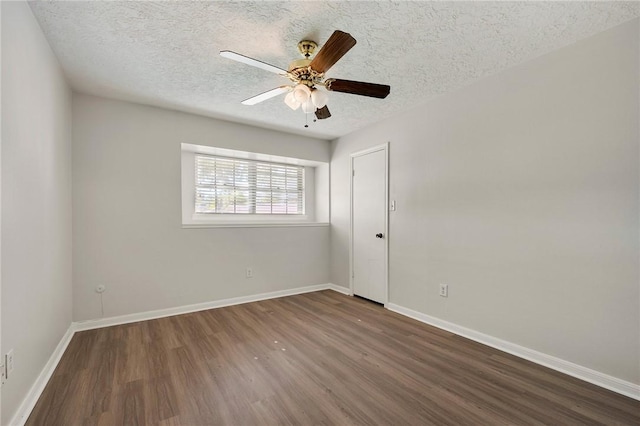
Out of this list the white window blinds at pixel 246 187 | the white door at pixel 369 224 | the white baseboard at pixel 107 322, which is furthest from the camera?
the white window blinds at pixel 246 187

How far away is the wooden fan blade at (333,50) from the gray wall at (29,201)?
5.35ft

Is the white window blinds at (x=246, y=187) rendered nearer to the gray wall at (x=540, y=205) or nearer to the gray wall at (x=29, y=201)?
the gray wall at (x=29, y=201)

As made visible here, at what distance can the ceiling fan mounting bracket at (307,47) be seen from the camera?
2043 millimetres

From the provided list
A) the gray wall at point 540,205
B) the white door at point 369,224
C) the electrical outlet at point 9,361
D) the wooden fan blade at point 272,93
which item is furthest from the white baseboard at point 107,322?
the wooden fan blade at point 272,93

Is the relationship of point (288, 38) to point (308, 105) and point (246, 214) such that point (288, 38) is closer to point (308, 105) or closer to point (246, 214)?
point (308, 105)

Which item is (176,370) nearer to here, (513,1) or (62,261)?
(62,261)

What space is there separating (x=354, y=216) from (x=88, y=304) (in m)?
3.28

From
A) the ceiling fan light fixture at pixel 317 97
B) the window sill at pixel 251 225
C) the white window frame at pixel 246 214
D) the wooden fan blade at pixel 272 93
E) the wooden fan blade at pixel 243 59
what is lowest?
the window sill at pixel 251 225

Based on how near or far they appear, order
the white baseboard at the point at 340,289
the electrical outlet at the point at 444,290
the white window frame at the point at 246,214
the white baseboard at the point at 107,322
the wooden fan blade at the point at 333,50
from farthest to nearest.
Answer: the white baseboard at the point at 340,289, the white window frame at the point at 246,214, the electrical outlet at the point at 444,290, the white baseboard at the point at 107,322, the wooden fan blade at the point at 333,50

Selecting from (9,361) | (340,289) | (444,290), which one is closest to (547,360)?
(444,290)

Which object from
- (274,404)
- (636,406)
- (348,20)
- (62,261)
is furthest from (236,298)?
(636,406)

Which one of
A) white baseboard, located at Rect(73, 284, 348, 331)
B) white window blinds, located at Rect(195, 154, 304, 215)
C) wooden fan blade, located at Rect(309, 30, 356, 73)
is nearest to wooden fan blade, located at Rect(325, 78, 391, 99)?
wooden fan blade, located at Rect(309, 30, 356, 73)

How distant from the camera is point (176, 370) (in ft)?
7.11

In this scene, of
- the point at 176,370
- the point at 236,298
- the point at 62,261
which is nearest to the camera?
the point at 176,370
